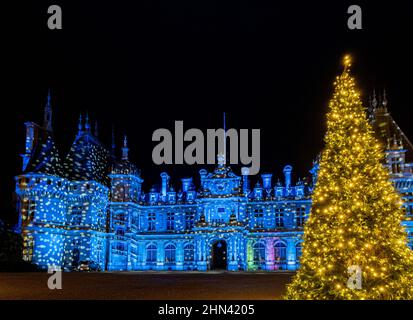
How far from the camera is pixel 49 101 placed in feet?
148

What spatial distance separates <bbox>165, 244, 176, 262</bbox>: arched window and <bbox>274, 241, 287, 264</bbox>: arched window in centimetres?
1021

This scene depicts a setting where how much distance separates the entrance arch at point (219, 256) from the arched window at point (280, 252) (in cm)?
528

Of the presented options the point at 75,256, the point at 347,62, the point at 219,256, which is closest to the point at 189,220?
the point at 219,256

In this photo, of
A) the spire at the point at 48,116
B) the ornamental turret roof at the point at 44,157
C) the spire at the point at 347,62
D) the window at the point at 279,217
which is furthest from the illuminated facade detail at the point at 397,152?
the spire at the point at 48,116

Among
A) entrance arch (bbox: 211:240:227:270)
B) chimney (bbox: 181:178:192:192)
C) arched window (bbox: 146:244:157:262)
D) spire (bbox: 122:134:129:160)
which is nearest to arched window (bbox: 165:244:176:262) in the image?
arched window (bbox: 146:244:157:262)

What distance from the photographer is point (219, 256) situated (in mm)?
Result: 47625

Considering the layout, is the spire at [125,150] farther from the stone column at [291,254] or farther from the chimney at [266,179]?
the stone column at [291,254]

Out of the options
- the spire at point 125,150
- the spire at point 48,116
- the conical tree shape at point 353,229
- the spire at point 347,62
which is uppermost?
the spire at point 48,116

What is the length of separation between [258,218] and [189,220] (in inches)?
277

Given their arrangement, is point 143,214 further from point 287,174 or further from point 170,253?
point 287,174

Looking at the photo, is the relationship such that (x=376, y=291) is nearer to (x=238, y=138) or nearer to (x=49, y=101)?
(x=238, y=138)

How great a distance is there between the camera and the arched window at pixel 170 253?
45.6 m

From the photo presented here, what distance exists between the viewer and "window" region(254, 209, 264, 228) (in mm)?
44875
